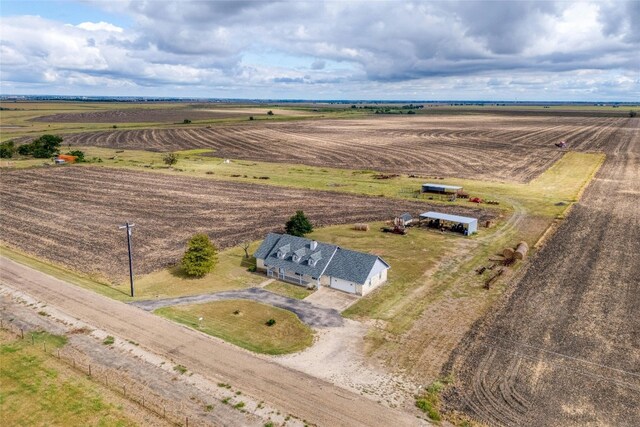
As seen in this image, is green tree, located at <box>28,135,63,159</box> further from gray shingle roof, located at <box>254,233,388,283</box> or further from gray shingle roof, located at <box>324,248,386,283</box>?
gray shingle roof, located at <box>324,248,386,283</box>

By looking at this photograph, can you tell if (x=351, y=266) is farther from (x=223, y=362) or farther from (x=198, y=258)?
(x=223, y=362)

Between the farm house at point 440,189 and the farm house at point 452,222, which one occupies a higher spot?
the farm house at point 440,189

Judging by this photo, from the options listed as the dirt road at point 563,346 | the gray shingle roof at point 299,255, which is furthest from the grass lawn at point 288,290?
the dirt road at point 563,346

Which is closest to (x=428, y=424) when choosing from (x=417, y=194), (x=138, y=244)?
(x=138, y=244)

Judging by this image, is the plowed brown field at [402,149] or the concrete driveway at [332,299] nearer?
the concrete driveway at [332,299]

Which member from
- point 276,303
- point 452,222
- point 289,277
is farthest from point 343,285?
point 452,222

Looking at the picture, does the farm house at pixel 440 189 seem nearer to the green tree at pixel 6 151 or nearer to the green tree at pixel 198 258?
the green tree at pixel 198 258

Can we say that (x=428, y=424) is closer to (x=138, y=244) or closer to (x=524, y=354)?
(x=524, y=354)
